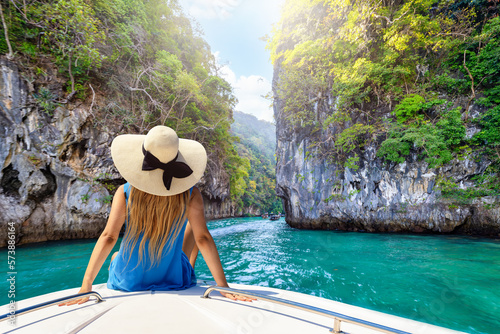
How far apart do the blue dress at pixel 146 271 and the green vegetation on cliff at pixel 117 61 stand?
7094mm

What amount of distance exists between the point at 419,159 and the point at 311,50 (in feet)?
20.6

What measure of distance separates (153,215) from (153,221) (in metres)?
0.04

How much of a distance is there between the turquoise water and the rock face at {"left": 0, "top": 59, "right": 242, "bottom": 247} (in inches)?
40.1

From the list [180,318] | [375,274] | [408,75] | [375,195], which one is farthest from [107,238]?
[408,75]

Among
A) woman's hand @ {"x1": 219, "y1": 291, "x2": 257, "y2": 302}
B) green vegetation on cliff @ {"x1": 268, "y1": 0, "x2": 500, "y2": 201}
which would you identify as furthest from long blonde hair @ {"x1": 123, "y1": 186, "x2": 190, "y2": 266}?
green vegetation on cliff @ {"x1": 268, "y1": 0, "x2": 500, "y2": 201}

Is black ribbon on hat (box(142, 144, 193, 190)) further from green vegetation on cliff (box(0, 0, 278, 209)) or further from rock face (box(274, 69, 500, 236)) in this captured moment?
rock face (box(274, 69, 500, 236))

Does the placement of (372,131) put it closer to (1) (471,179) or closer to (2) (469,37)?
(1) (471,179)

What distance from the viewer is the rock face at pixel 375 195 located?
20.2ft

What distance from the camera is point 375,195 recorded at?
7.68 meters

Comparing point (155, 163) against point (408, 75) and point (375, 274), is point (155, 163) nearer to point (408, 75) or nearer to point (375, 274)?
point (375, 274)

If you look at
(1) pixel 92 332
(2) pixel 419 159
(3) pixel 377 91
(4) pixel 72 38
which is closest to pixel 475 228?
(2) pixel 419 159

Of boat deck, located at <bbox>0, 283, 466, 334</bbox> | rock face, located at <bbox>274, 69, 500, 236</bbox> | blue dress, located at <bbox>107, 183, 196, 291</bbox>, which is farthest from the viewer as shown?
rock face, located at <bbox>274, 69, 500, 236</bbox>

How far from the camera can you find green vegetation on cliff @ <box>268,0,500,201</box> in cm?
589

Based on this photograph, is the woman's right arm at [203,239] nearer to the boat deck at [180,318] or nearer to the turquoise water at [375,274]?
the boat deck at [180,318]
